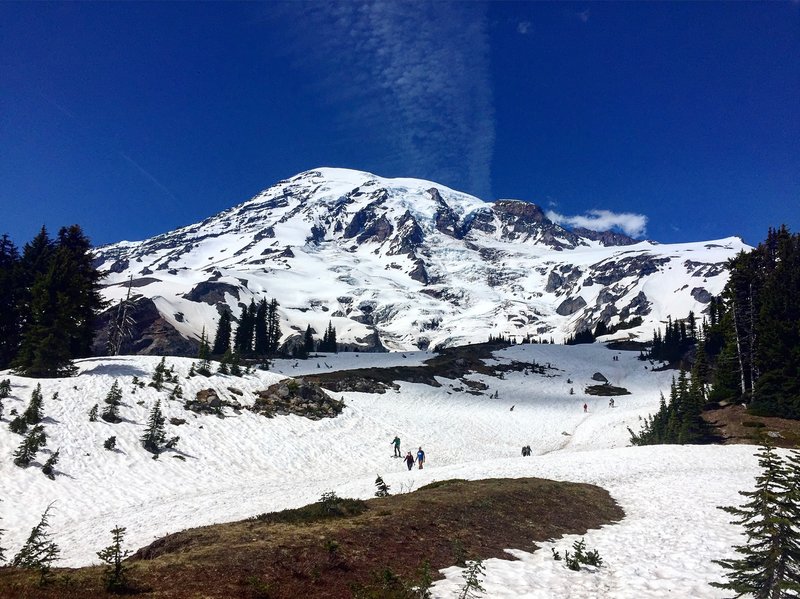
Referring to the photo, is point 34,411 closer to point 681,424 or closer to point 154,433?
point 154,433

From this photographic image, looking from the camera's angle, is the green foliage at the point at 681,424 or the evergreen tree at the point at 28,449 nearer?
the evergreen tree at the point at 28,449

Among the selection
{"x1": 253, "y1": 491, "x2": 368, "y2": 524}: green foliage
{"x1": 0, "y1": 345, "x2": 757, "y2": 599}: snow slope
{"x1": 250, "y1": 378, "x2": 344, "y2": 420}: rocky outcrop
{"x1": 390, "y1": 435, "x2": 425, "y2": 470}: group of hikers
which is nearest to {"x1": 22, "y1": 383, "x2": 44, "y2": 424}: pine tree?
{"x1": 0, "y1": 345, "x2": 757, "y2": 599}: snow slope

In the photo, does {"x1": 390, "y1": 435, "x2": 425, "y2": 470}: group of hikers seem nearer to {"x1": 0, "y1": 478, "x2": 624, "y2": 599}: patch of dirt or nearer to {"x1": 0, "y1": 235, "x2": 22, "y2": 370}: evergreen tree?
{"x1": 0, "y1": 478, "x2": 624, "y2": 599}: patch of dirt

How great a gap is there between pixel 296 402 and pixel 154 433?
13442mm

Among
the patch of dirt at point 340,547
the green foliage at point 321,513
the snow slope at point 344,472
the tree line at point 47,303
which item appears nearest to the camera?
the patch of dirt at point 340,547

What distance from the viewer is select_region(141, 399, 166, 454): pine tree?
26453 mm

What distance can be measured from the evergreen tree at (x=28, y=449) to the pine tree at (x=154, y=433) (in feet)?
15.8

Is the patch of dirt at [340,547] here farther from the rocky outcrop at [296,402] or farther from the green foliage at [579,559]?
the rocky outcrop at [296,402]

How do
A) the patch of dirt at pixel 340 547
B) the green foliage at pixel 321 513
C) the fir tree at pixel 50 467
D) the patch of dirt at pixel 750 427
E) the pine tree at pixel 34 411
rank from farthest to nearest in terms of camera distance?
the patch of dirt at pixel 750 427 < the pine tree at pixel 34 411 < the fir tree at pixel 50 467 < the green foliage at pixel 321 513 < the patch of dirt at pixel 340 547

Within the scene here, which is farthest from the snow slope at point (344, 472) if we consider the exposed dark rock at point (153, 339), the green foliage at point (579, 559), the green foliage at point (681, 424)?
the exposed dark rock at point (153, 339)

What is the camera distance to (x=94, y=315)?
41.7 m

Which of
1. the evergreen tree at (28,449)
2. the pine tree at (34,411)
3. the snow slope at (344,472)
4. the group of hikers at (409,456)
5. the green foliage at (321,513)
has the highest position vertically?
the pine tree at (34,411)

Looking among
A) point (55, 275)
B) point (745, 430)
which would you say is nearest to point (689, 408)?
point (745, 430)

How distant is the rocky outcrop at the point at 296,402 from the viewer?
122 feet
